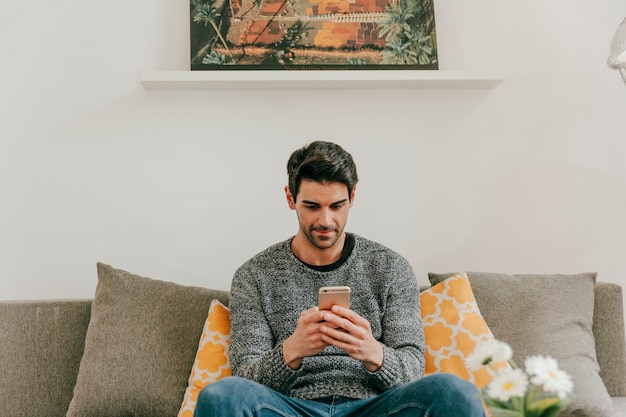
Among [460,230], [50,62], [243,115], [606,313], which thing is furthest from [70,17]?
[606,313]

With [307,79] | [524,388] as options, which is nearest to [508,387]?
[524,388]

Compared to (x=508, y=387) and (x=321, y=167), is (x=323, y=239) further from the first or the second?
(x=508, y=387)

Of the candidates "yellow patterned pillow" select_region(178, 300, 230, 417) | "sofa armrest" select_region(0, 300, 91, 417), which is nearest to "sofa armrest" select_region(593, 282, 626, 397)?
"yellow patterned pillow" select_region(178, 300, 230, 417)

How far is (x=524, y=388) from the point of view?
963mm

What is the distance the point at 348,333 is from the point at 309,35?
4.26 ft

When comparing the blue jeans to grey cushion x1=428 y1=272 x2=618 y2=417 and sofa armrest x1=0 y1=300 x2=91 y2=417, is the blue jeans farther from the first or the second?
sofa armrest x1=0 y1=300 x2=91 y2=417

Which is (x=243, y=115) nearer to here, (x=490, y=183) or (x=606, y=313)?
(x=490, y=183)

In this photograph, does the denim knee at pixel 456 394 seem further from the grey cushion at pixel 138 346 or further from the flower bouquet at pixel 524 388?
the grey cushion at pixel 138 346

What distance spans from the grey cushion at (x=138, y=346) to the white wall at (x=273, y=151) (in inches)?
16.4

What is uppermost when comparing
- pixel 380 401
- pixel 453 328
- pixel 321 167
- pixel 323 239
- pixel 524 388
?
pixel 321 167

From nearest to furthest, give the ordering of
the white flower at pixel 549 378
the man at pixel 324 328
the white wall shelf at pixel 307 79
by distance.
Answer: the white flower at pixel 549 378 < the man at pixel 324 328 < the white wall shelf at pixel 307 79

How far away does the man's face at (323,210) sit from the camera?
6.06 ft

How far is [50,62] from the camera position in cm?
246

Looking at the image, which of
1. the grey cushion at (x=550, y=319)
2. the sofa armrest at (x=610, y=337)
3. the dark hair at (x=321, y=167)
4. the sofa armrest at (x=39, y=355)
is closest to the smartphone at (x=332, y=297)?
the dark hair at (x=321, y=167)
